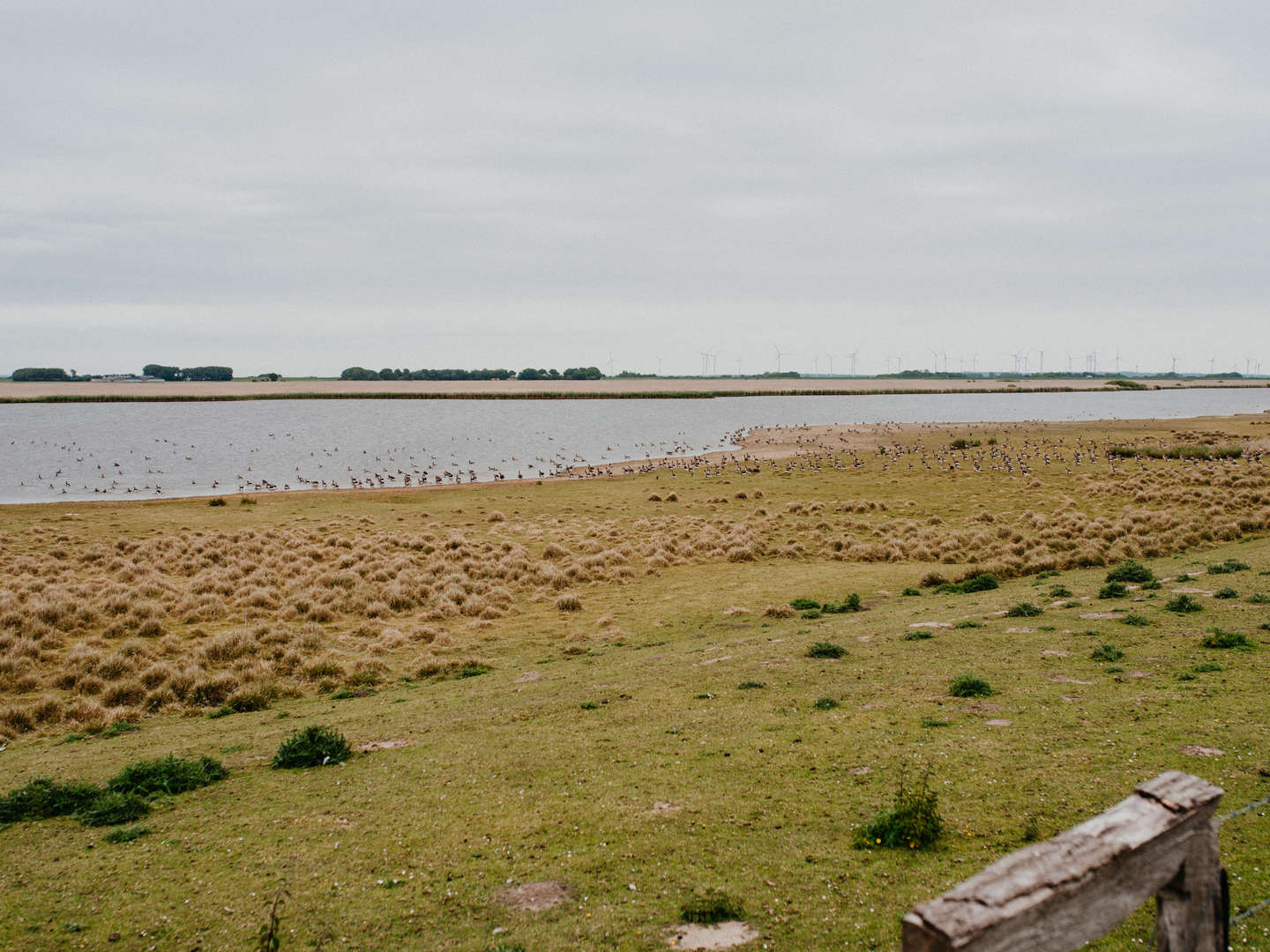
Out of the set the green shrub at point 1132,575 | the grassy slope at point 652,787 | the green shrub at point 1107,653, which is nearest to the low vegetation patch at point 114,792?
the grassy slope at point 652,787

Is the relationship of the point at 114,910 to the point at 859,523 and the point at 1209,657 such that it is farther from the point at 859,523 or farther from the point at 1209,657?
the point at 859,523

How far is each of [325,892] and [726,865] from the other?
441 centimetres

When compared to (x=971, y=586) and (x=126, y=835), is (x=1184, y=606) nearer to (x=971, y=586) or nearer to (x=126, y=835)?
(x=971, y=586)

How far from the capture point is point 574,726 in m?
13.4

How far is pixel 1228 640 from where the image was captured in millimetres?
13797

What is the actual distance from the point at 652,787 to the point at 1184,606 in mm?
14262

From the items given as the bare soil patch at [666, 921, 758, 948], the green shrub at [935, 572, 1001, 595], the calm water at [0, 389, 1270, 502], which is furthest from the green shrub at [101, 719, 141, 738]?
the calm water at [0, 389, 1270, 502]

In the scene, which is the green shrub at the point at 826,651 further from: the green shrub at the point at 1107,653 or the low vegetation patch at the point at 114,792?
the low vegetation patch at the point at 114,792

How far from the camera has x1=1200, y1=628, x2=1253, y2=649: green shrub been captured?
1373 centimetres

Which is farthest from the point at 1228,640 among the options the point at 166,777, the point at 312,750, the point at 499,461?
the point at 499,461

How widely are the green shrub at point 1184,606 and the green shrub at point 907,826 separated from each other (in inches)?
494

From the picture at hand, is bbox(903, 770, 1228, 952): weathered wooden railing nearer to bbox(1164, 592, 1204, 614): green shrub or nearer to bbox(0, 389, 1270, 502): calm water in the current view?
bbox(1164, 592, 1204, 614): green shrub

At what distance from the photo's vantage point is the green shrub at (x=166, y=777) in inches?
446

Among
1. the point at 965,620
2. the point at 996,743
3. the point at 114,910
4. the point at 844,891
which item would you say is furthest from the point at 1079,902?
the point at 965,620
